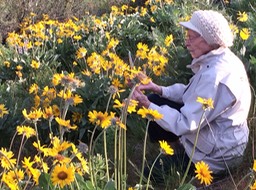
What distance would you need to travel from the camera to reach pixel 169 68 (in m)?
4.76

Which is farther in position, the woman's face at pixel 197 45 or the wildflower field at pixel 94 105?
the woman's face at pixel 197 45

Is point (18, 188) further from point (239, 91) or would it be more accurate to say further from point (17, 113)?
point (17, 113)

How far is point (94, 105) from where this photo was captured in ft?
13.5

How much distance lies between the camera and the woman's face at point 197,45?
10.5 ft

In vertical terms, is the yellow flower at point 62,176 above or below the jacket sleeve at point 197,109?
above

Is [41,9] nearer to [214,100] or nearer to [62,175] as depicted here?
[214,100]

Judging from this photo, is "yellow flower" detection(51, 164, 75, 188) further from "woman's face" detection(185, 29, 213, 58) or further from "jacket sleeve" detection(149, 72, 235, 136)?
"woman's face" detection(185, 29, 213, 58)

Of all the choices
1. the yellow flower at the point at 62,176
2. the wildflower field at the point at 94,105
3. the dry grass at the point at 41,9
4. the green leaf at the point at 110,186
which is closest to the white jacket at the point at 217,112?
the wildflower field at the point at 94,105

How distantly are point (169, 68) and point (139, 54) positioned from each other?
0.64m

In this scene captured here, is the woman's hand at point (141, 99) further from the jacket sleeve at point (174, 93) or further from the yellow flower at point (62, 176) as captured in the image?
the yellow flower at point (62, 176)

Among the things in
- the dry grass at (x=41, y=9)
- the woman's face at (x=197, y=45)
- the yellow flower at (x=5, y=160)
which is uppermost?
the woman's face at (x=197, y=45)

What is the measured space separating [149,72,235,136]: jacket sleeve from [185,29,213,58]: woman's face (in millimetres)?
199

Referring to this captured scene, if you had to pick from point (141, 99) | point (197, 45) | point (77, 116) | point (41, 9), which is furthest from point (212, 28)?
point (41, 9)

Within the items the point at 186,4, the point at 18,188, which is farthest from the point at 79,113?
the point at 186,4
